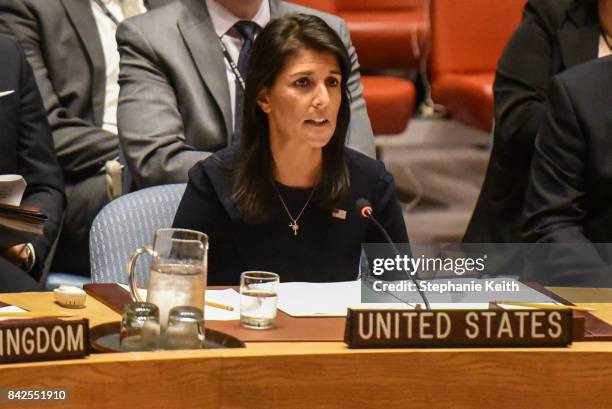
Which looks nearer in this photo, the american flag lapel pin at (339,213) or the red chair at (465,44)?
the american flag lapel pin at (339,213)

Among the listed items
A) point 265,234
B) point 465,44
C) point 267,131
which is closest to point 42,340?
point 265,234

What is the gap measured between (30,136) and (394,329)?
1.38 meters

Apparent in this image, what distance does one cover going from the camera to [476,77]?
13.3ft

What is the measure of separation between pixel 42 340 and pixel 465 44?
282 cm

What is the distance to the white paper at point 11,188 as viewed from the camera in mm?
2145

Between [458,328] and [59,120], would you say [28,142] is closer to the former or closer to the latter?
[59,120]

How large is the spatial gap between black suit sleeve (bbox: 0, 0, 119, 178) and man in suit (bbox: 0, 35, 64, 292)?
328 mm

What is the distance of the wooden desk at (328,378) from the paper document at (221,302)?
0.20 metres

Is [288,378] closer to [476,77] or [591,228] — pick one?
[591,228]

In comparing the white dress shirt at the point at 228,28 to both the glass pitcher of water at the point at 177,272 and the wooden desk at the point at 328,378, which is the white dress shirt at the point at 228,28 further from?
the wooden desk at the point at 328,378

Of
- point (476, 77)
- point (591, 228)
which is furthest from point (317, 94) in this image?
point (476, 77)

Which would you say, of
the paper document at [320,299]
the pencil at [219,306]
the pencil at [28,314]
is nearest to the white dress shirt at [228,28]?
the paper document at [320,299]

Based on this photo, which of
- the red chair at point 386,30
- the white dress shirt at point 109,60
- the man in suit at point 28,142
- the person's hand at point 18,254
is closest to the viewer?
the person's hand at point 18,254

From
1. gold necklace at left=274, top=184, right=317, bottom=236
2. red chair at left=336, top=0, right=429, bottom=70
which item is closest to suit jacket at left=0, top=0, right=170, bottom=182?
gold necklace at left=274, top=184, right=317, bottom=236
